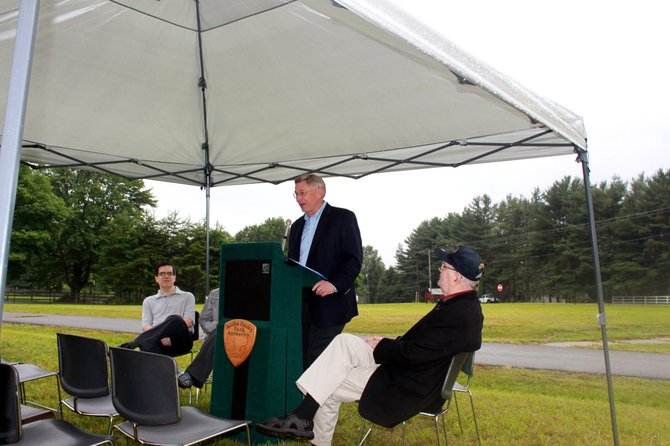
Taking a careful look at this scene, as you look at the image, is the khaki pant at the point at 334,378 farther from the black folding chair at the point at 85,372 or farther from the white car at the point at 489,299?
the white car at the point at 489,299

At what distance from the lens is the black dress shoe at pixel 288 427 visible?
2.99m

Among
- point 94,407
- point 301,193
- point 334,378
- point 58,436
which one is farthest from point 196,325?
point 58,436

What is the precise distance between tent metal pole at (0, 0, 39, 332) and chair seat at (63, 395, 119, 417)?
177 centimetres

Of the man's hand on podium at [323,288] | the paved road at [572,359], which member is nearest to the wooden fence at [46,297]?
the paved road at [572,359]

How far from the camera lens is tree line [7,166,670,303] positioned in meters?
33.7

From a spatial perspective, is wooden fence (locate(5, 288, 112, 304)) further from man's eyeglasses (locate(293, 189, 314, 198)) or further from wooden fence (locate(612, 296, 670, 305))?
man's eyeglasses (locate(293, 189, 314, 198))

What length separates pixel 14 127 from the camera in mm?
1653

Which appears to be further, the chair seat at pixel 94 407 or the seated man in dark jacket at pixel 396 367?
the chair seat at pixel 94 407

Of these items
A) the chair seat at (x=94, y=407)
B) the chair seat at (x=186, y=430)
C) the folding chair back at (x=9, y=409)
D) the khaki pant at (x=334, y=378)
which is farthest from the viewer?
the chair seat at (x=94, y=407)

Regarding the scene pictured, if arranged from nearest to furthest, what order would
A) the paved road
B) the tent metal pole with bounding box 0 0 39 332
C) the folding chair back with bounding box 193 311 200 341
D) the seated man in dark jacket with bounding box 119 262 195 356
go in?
the tent metal pole with bounding box 0 0 39 332, the seated man in dark jacket with bounding box 119 262 195 356, the folding chair back with bounding box 193 311 200 341, the paved road

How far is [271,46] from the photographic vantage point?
13.7ft

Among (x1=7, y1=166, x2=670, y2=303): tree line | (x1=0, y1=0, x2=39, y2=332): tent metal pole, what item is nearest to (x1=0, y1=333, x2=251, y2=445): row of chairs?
(x1=0, y1=0, x2=39, y2=332): tent metal pole

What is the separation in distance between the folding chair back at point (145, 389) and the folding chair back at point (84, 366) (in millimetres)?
581

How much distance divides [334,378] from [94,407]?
4.96 feet
